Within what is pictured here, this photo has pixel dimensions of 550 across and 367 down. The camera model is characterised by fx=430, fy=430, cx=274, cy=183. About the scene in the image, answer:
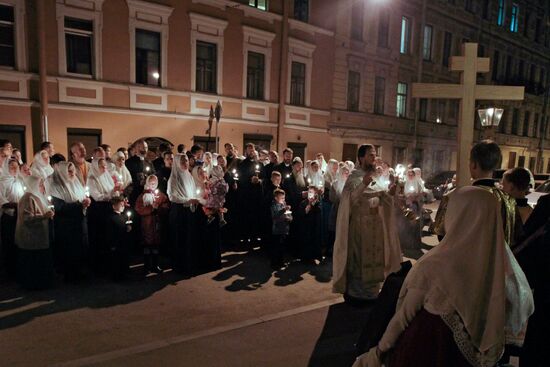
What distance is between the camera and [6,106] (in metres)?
12.2

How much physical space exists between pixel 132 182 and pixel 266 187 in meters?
2.82

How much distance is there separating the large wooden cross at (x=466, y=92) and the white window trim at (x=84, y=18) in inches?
434

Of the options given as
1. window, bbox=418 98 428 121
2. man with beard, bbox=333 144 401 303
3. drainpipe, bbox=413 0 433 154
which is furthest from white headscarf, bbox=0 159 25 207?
window, bbox=418 98 428 121

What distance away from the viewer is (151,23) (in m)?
14.7

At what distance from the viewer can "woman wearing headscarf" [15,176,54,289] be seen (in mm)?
→ 6062

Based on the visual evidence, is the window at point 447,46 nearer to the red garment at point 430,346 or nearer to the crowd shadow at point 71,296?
the crowd shadow at point 71,296

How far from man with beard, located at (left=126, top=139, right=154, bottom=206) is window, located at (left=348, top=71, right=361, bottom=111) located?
14665mm

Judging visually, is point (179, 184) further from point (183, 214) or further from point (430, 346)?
point (430, 346)

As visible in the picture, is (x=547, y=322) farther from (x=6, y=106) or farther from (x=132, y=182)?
(x=6, y=106)

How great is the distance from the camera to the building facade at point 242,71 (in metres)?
12.8

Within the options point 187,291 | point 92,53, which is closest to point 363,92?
point 92,53

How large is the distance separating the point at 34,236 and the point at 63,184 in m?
0.85

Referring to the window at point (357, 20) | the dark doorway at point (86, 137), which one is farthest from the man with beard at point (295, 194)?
the window at point (357, 20)

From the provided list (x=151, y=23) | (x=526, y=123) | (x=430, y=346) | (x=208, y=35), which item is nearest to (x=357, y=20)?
(x=208, y=35)
